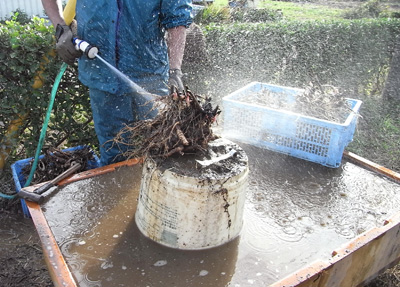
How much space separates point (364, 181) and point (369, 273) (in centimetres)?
85

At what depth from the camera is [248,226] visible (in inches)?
97.7

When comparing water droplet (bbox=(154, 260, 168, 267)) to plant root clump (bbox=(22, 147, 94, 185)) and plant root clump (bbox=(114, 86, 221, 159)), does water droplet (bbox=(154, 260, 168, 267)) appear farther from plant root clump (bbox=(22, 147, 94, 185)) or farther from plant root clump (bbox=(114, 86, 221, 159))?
plant root clump (bbox=(22, 147, 94, 185))

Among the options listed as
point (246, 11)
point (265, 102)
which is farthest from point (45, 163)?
point (246, 11)

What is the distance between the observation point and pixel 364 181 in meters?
3.00

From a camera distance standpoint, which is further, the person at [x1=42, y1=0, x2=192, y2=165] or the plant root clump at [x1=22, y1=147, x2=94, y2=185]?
the plant root clump at [x1=22, y1=147, x2=94, y2=185]

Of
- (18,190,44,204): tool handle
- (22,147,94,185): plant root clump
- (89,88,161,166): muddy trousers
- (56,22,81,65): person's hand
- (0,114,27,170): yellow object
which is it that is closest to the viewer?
(18,190,44,204): tool handle

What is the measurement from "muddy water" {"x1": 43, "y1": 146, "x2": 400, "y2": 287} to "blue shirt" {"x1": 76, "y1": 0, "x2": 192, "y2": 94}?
87cm

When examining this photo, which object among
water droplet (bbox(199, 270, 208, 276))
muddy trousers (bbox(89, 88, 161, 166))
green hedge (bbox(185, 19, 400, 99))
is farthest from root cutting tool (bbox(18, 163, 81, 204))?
green hedge (bbox(185, 19, 400, 99))

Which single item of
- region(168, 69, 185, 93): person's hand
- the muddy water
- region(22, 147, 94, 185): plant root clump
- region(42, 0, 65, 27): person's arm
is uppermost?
region(42, 0, 65, 27): person's arm

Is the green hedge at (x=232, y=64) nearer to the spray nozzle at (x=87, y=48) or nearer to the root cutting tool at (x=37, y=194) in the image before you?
the spray nozzle at (x=87, y=48)

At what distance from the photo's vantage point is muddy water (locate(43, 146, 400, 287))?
2043 millimetres

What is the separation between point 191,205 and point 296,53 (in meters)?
4.95

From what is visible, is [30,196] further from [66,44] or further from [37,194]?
[66,44]

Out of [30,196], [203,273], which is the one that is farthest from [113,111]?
[203,273]
